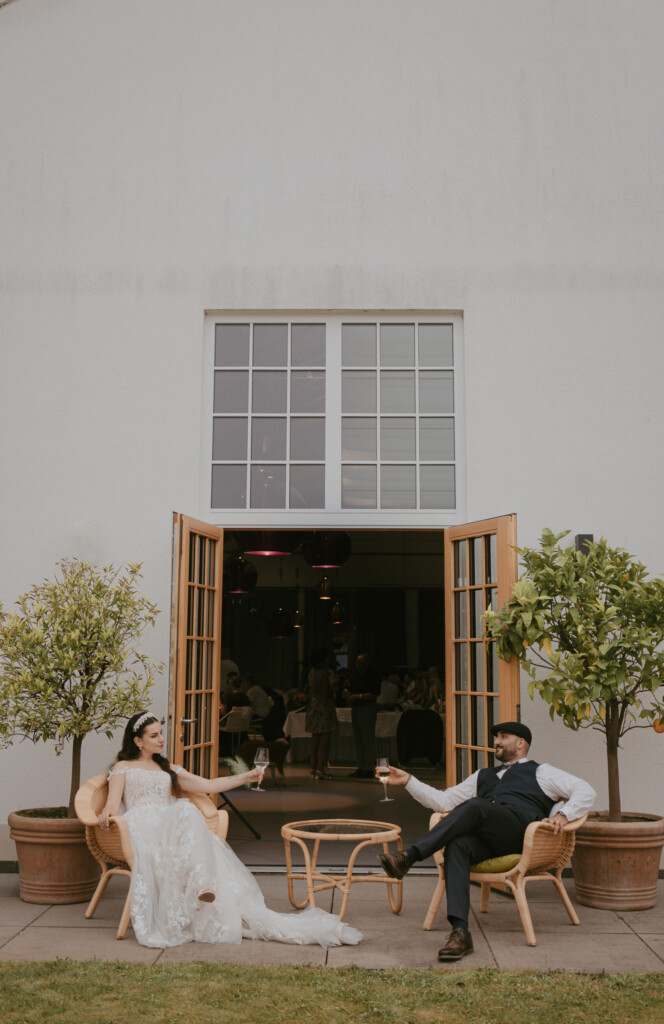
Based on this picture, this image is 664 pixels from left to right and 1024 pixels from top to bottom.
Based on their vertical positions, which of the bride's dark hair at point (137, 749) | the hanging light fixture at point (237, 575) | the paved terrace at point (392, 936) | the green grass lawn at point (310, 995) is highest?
the hanging light fixture at point (237, 575)

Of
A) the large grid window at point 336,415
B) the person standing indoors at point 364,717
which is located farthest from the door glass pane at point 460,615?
the person standing indoors at point 364,717

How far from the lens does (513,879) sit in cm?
489

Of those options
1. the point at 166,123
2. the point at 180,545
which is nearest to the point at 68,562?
the point at 180,545

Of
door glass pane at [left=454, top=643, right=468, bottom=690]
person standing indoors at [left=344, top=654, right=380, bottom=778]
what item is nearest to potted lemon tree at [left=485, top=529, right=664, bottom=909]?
door glass pane at [left=454, top=643, right=468, bottom=690]

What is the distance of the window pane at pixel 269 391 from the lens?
23.0 feet

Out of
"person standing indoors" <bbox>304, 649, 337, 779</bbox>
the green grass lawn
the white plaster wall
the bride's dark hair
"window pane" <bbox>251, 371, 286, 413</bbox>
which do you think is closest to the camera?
the green grass lawn

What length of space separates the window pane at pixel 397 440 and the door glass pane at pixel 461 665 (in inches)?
54.1

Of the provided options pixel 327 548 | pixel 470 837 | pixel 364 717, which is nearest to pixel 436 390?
pixel 327 548

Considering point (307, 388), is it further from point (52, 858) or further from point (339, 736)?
point (339, 736)

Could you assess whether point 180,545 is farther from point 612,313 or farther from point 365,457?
point 612,313

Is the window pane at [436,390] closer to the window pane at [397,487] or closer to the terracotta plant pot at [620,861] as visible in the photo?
the window pane at [397,487]

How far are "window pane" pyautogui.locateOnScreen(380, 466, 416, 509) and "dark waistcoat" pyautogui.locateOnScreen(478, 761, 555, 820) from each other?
2127 millimetres

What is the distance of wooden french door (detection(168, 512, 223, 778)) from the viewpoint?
600 centimetres

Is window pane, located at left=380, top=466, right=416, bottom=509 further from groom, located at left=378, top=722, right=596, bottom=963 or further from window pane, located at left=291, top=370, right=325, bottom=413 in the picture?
groom, located at left=378, top=722, right=596, bottom=963
